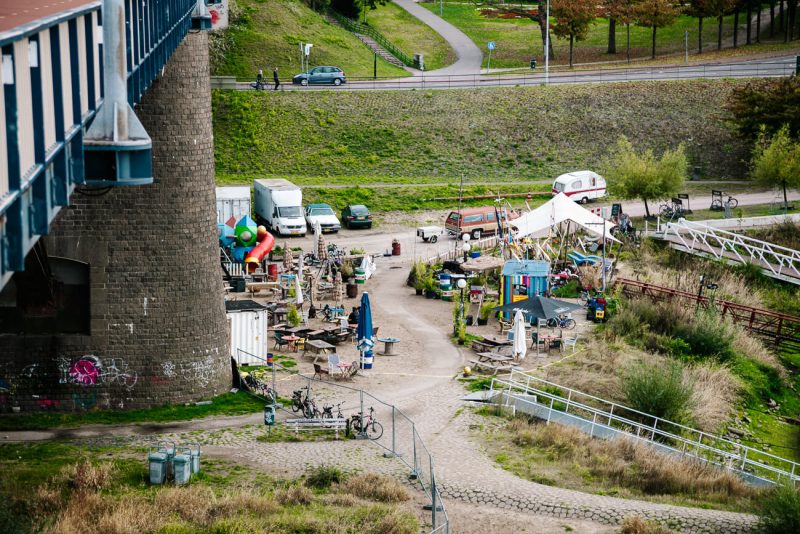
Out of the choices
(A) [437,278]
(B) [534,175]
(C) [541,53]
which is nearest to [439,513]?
(A) [437,278]

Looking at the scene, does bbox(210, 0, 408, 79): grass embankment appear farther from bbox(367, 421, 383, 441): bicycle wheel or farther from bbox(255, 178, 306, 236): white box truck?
bbox(367, 421, 383, 441): bicycle wheel

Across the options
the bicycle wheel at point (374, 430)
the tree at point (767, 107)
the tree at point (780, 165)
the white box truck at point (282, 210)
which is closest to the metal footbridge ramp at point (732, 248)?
the tree at point (780, 165)

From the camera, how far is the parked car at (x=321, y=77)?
6625 cm

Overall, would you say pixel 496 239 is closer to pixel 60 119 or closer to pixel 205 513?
pixel 205 513

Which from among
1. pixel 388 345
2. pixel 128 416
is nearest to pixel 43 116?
pixel 128 416

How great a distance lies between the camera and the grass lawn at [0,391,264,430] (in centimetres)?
2550

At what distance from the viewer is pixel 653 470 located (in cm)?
2367

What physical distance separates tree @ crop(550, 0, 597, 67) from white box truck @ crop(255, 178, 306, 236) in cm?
3036

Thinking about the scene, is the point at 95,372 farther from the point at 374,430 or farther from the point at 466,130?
the point at 466,130

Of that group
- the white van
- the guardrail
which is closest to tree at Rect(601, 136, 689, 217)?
the white van

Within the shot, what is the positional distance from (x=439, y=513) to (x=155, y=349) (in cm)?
807

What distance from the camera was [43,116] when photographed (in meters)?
11.4

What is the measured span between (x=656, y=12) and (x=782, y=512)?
57780mm

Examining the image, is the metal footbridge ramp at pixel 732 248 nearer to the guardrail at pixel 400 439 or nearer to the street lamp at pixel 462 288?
the street lamp at pixel 462 288
